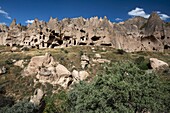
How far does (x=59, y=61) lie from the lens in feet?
134

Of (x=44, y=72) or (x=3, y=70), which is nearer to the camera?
(x=44, y=72)

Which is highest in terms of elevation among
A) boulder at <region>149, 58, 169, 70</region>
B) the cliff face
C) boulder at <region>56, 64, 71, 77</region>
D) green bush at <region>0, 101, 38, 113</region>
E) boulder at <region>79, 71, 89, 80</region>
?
the cliff face

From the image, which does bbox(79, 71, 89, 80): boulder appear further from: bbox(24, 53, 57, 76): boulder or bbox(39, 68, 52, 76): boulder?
bbox(24, 53, 57, 76): boulder

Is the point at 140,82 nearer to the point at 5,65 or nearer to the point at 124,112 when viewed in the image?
the point at 124,112

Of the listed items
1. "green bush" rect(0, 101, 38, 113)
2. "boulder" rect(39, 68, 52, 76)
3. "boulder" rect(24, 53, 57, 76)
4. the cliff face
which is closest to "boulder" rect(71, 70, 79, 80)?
"boulder" rect(39, 68, 52, 76)

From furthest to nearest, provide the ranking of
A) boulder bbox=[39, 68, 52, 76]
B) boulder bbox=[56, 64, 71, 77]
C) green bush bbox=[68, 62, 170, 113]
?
boulder bbox=[56, 64, 71, 77], boulder bbox=[39, 68, 52, 76], green bush bbox=[68, 62, 170, 113]

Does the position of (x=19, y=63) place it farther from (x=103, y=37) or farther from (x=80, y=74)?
(x=103, y=37)

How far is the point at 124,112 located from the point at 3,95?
2431cm

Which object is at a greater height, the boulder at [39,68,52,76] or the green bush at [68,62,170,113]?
the green bush at [68,62,170,113]

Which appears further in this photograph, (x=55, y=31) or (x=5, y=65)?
(x=55, y=31)

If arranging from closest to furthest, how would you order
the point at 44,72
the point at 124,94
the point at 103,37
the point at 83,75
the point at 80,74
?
the point at 124,94
the point at 44,72
the point at 83,75
the point at 80,74
the point at 103,37

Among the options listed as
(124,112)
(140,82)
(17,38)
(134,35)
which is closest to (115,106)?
(124,112)

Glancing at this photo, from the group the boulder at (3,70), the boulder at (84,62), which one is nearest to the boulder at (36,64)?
the boulder at (3,70)

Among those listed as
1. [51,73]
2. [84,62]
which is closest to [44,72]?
[51,73]
